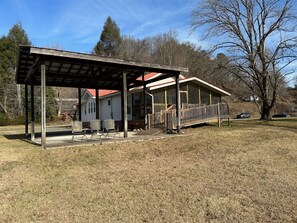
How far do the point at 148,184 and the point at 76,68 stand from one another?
10641 millimetres

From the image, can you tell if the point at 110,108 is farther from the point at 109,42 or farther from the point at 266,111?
the point at 109,42

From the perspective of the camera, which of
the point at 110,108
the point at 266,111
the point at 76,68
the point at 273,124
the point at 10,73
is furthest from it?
the point at 10,73

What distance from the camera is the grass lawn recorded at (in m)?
3.99

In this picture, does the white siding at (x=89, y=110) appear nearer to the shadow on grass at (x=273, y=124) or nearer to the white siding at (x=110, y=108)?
the white siding at (x=110, y=108)

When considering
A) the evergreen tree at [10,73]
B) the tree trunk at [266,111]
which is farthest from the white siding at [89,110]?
the tree trunk at [266,111]

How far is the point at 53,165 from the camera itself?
6961 millimetres

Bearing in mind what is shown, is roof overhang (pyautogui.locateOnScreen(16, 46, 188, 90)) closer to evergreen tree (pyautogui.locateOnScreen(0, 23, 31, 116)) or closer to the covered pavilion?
the covered pavilion

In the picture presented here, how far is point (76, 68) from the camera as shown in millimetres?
14398

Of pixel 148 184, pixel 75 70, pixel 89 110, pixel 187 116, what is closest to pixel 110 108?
pixel 89 110

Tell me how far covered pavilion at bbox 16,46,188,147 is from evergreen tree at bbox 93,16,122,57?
35.2 m

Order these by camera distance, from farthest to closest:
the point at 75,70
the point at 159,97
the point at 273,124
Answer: the point at 273,124 < the point at 159,97 < the point at 75,70

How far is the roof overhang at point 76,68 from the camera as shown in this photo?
992cm

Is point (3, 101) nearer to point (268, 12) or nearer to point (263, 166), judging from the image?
point (268, 12)

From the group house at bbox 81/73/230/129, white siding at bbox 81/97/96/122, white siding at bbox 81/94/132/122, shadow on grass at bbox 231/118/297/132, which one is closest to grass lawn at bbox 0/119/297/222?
house at bbox 81/73/230/129
